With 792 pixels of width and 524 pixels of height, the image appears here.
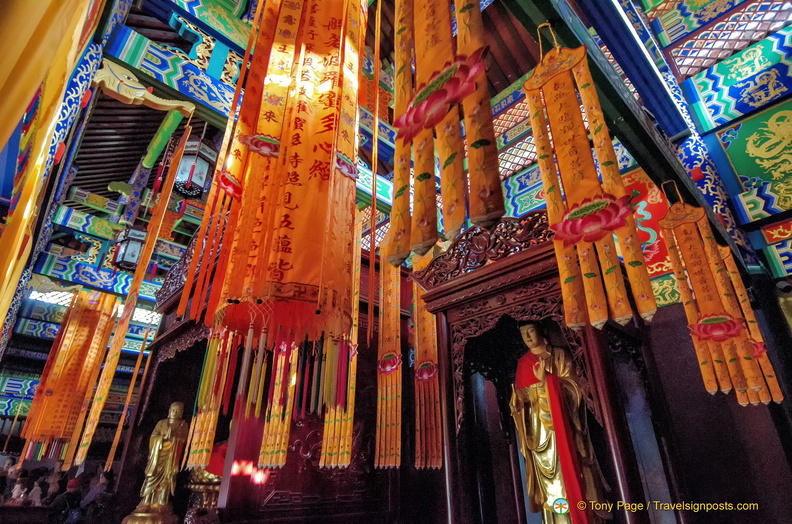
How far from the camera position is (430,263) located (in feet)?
11.4

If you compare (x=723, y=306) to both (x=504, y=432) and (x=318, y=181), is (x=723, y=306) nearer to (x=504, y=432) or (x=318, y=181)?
(x=504, y=432)

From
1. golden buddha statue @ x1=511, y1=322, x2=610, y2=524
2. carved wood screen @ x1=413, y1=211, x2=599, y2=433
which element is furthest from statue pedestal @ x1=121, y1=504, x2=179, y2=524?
golden buddha statue @ x1=511, y1=322, x2=610, y2=524

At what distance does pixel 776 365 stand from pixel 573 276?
2.16m

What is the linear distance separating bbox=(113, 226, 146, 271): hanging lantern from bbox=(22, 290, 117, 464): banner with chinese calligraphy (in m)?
2.13

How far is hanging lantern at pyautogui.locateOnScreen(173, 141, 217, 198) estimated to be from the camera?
4.60 meters

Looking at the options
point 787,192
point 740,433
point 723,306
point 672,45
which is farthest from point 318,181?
point 672,45

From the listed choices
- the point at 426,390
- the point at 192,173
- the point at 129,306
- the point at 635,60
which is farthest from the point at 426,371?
the point at 192,173

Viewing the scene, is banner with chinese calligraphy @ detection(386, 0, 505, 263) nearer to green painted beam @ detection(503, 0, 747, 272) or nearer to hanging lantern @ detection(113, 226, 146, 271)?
green painted beam @ detection(503, 0, 747, 272)

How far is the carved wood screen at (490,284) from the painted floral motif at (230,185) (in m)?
1.76

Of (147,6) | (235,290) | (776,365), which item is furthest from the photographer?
(147,6)

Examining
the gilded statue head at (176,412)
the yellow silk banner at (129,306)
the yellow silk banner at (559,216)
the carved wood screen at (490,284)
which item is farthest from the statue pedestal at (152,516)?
the yellow silk banner at (559,216)

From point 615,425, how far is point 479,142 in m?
1.88

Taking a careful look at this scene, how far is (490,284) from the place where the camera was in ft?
9.97

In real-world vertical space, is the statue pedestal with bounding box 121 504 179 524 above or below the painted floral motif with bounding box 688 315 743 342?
below
